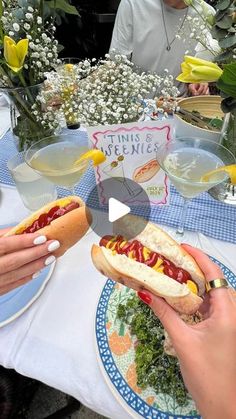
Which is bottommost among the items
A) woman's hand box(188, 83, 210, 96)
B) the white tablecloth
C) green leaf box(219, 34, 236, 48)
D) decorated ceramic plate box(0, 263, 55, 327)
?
the white tablecloth

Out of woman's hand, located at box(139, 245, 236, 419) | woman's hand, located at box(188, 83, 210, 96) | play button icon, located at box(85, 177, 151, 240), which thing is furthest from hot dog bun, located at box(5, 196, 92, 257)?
woman's hand, located at box(188, 83, 210, 96)

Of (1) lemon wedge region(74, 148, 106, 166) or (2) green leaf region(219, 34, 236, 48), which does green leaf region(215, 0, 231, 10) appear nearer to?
(2) green leaf region(219, 34, 236, 48)

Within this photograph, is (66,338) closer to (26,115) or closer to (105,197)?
(105,197)

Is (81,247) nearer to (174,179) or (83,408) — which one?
(174,179)

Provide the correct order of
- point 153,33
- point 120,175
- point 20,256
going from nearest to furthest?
point 20,256
point 120,175
point 153,33

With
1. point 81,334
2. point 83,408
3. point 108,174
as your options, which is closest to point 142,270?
point 81,334

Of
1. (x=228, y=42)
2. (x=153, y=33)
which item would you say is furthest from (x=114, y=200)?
(x=153, y=33)
